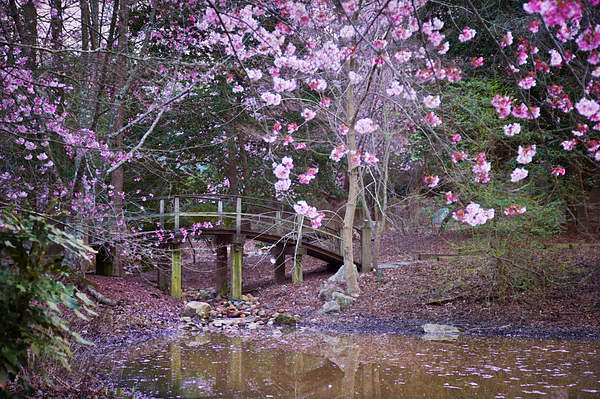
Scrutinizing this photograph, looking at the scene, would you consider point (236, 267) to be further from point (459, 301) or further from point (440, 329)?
point (440, 329)

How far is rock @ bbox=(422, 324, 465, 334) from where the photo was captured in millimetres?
8352

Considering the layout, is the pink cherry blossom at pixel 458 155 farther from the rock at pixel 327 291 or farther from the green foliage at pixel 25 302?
the rock at pixel 327 291

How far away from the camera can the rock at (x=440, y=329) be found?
835 centimetres

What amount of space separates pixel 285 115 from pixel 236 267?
4.61m

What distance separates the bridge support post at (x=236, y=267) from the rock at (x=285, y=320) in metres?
2.84

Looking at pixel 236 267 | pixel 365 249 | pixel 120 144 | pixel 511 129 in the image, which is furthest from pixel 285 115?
pixel 511 129

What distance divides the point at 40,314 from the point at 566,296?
8.54m

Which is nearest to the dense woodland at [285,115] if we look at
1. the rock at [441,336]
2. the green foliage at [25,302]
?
the green foliage at [25,302]

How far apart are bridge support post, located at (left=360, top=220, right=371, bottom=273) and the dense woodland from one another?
22 cm

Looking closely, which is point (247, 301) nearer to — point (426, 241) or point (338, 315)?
point (338, 315)

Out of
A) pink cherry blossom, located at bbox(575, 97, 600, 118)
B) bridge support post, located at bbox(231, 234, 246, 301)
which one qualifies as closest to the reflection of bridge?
bridge support post, located at bbox(231, 234, 246, 301)

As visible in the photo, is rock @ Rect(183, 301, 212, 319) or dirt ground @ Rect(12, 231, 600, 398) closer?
dirt ground @ Rect(12, 231, 600, 398)

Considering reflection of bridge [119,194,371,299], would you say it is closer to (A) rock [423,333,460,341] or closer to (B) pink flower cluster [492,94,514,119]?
(A) rock [423,333,460,341]

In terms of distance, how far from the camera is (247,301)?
1209 cm
